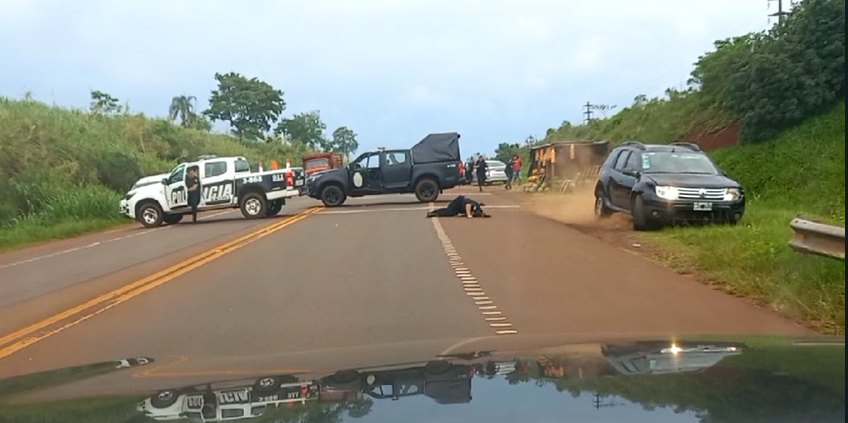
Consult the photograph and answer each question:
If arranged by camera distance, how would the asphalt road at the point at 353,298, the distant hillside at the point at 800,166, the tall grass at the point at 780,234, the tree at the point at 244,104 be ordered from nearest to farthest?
the asphalt road at the point at 353,298 < the tall grass at the point at 780,234 < the distant hillside at the point at 800,166 < the tree at the point at 244,104

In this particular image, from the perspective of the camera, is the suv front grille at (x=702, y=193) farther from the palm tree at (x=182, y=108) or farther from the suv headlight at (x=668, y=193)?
the palm tree at (x=182, y=108)

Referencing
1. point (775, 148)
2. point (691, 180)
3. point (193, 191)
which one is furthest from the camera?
point (775, 148)

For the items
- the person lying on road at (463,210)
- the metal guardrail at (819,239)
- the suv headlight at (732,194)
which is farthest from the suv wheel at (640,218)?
the metal guardrail at (819,239)

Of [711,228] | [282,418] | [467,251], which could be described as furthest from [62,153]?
[282,418]

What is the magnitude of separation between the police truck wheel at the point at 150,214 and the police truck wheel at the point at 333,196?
613 cm

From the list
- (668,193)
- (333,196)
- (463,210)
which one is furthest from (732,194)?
(333,196)

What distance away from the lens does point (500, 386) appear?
3305mm

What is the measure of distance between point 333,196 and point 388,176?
6.50 feet

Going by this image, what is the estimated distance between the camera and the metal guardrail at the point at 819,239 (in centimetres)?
807

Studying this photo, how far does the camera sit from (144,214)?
83.9 feet

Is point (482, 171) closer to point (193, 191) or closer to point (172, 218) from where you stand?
point (172, 218)

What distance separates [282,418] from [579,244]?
12.4 meters

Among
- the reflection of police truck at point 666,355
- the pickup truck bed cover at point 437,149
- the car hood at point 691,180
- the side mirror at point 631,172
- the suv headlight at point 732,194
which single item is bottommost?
the reflection of police truck at point 666,355

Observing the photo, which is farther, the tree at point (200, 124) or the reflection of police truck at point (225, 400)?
the tree at point (200, 124)
